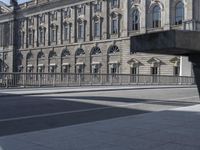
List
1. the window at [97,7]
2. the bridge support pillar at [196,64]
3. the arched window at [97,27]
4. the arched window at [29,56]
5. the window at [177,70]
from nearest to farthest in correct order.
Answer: the bridge support pillar at [196,64], the window at [177,70], the arched window at [97,27], the window at [97,7], the arched window at [29,56]

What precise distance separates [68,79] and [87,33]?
41.5m

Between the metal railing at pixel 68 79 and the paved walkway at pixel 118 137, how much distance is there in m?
20.2

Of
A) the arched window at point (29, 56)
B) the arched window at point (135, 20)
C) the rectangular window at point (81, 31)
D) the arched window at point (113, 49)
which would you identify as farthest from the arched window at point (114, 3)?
the arched window at point (29, 56)

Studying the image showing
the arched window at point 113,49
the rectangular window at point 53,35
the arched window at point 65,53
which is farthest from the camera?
the rectangular window at point 53,35

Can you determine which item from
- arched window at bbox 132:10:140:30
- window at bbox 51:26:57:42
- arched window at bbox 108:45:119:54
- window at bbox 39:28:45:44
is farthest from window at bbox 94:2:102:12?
window at bbox 39:28:45:44

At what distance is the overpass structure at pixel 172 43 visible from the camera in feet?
20.0

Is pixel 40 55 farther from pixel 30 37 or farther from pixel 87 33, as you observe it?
pixel 87 33

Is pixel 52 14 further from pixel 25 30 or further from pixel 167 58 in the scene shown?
pixel 167 58

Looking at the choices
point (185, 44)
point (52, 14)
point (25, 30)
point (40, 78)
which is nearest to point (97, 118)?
point (185, 44)

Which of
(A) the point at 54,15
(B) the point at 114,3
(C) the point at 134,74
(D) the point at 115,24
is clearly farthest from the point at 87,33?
(C) the point at 134,74

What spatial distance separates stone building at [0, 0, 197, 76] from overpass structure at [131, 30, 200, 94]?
1884 inches

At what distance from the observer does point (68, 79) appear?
112ft

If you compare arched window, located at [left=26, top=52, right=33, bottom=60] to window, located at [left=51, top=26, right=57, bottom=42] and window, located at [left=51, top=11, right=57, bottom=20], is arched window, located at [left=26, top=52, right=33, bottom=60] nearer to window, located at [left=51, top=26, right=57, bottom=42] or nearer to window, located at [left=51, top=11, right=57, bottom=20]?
window, located at [left=51, top=26, right=57, bottom=42]

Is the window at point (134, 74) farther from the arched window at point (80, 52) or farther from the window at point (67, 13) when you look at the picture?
the window at point (67, 13)
